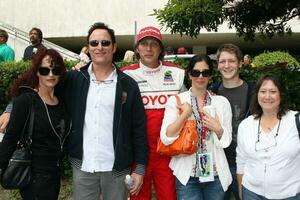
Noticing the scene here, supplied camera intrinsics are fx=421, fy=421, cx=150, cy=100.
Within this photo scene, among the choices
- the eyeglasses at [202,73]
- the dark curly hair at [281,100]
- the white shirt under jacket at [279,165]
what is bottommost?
the white shirt under jacket at [279,165]

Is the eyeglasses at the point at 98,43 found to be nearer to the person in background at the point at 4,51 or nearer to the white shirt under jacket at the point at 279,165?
the white shirt under jacket at the point at 279,165

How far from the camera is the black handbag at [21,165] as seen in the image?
3455 millimetres

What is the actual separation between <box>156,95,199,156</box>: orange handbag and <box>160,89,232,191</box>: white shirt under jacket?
0.18 ft

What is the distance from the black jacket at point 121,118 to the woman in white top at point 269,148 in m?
0.91

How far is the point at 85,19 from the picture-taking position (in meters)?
21.0

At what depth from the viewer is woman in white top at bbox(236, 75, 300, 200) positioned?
3475mm

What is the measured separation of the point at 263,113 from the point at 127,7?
59.1ft

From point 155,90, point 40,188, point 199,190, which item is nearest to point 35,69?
point 40,188

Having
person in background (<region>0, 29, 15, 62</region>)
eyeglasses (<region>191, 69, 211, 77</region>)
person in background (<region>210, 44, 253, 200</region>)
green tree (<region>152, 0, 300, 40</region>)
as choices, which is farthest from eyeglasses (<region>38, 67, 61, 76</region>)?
person in background (<region>0, 29, 15, 62</region>)

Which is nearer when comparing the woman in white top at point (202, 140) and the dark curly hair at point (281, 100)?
the dark curly hair at point (281, 100)

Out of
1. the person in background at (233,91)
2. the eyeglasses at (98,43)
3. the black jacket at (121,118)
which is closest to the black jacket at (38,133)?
the black jacket at (121,118)

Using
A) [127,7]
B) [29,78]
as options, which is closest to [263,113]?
[29,78]

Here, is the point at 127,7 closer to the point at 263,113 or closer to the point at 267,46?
the point at 267,46

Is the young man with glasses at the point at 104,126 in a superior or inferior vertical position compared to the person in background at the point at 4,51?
inferior
